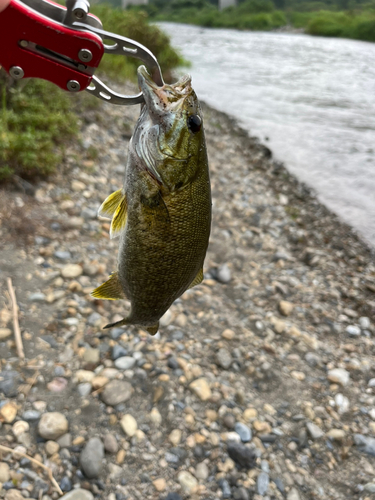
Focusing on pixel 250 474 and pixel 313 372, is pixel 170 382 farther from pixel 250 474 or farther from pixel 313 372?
pixel 313 372

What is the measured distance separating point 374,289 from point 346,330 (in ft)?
3.78

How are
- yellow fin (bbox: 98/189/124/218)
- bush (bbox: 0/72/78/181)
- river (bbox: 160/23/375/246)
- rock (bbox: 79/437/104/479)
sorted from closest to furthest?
yellow fin (bbox: 98/189/124/218) → rock (bbox: 79/437/104/479) → bush (bbox: 0/72/78/181) → river (bbox: 160/23/375/246)

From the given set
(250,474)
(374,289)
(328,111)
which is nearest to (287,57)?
(328,111)

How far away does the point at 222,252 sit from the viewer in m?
5.56

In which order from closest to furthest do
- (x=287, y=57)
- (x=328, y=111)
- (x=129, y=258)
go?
(x=129, y=258) → (x=328, y=111) → (x=287, y=57)

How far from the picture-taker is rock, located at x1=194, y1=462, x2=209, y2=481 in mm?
2928

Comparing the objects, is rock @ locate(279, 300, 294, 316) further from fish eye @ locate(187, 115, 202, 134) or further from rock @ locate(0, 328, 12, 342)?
fish eye @ locate(187, 115, 202, 134)

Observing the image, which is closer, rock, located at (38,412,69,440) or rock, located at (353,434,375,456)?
rock, located at (38,412,69,440)

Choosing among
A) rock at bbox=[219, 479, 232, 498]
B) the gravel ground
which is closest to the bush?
the gravel ground

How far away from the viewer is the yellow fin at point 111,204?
1973 millimetres

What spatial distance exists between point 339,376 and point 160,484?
2.18m

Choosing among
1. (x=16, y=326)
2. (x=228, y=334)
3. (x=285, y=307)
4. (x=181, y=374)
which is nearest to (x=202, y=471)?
(x=181, y=374)

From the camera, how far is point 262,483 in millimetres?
2984

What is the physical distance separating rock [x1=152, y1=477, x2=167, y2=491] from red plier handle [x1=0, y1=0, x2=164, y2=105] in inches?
99.0
